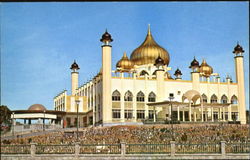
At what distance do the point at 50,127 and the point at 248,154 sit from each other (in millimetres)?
26695

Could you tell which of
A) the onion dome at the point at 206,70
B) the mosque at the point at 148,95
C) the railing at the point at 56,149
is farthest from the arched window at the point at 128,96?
the railing at the point at 56,149

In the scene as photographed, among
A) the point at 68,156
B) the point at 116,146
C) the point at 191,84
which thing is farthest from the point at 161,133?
the point at 191,84

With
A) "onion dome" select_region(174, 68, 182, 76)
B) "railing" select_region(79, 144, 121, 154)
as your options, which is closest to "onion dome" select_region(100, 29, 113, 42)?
"onion dome" select_region(174, 68, 182, 76)

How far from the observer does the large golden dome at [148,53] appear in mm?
51469

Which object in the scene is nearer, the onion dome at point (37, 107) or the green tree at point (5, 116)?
the green tree at point (5, 116)

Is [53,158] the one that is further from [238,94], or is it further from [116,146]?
[238,94]

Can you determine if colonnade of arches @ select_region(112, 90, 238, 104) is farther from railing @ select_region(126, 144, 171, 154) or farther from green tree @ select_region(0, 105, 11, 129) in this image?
railing @ select_region(126, 144, 171, 154)

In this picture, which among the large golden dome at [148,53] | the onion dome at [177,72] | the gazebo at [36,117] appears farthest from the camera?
the onion dome at [177,72]

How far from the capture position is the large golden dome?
169ft

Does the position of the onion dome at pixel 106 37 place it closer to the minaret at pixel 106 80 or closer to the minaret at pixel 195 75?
the minaret at pixel 106 80

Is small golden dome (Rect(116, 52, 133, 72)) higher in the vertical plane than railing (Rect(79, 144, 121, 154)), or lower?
higher

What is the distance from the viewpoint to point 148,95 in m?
44.9

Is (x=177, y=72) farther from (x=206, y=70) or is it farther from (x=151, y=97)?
(x=151, y=97)

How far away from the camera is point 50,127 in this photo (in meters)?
41.2
